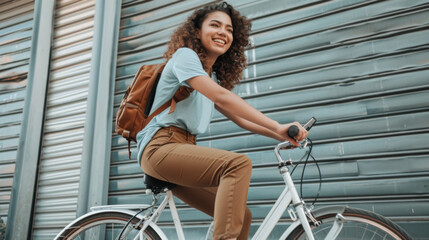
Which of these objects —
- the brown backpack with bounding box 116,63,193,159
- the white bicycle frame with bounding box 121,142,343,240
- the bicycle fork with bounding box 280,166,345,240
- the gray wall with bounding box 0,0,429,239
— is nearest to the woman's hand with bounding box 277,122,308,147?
the white bicycle frame with bounding box 121,142,343,240

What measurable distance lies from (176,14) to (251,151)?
184 cm

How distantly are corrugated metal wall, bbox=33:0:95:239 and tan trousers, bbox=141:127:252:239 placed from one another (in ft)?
9.56

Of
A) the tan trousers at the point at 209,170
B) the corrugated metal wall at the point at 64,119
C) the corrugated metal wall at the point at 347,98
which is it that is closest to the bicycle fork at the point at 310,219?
the tan trousers at the point at 209,170

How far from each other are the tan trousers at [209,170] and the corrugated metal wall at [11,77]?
3885 mm

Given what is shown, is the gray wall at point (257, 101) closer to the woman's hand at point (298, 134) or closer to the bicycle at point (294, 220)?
the bicycle at point (294, 220)

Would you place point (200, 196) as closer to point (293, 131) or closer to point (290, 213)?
point (290, 213)

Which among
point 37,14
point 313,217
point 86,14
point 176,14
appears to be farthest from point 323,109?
point 37,14

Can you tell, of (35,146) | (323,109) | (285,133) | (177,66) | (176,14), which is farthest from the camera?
(35,146)

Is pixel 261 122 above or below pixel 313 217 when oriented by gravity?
above

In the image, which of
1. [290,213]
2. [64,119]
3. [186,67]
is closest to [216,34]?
[186,67]

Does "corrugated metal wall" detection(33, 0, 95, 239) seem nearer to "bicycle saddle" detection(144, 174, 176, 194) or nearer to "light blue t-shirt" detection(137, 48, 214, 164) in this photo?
"bicycle saddle" detection(144, 174, 176, 194)

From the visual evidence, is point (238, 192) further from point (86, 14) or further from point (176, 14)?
point (86, 14)

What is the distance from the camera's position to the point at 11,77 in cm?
591

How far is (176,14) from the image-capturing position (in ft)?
15.2
